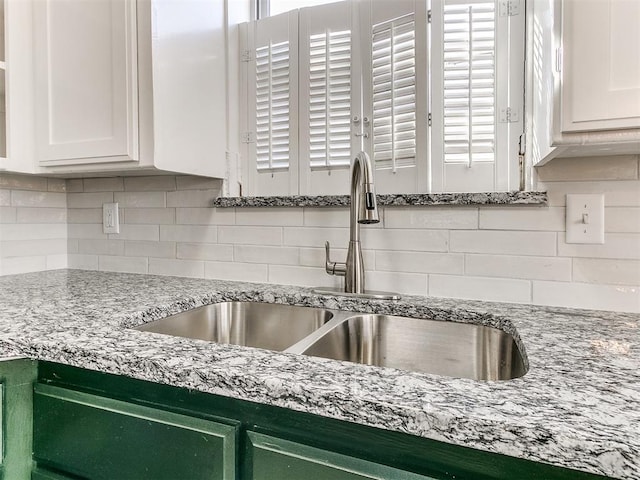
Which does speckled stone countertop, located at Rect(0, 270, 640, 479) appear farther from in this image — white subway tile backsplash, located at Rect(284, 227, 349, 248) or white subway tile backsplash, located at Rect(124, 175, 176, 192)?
white subway tile backsplash, located at Rect(124, 175, 176, 192)

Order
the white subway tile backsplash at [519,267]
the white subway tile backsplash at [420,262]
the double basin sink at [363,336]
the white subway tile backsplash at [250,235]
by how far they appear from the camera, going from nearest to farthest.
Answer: the double basin sink at [363,336], the white subway tile backsplash at [519,267], the white subway tile backsplash at [420,262], the white subway tile backsplash at [250,235]

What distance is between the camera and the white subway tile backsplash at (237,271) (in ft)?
4.73

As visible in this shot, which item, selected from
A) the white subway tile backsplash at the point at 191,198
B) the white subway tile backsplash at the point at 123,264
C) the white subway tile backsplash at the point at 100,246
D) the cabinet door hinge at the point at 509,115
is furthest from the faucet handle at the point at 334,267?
the white subway tile backsplash at the point at 100,246

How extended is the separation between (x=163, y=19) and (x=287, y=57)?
16.4 inches

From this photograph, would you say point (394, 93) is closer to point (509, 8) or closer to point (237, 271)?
point (509, 8)

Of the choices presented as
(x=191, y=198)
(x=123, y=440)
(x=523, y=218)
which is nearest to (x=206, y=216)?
(x=191, y=198)

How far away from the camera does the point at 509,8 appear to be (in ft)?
3.92

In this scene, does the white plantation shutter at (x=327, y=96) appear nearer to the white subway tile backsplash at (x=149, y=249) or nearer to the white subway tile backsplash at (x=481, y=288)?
the white subway tile backsplash at (x=481, y=288)

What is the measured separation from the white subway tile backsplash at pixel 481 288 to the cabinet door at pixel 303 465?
71 cm

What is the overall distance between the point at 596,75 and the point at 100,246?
67.3 inches

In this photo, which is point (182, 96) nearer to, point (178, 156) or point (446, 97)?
point (178, 156)

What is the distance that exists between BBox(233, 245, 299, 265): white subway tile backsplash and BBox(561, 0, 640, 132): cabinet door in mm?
856

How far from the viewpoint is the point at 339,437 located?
570mm

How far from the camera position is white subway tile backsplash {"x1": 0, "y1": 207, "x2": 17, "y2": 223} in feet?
5.12
